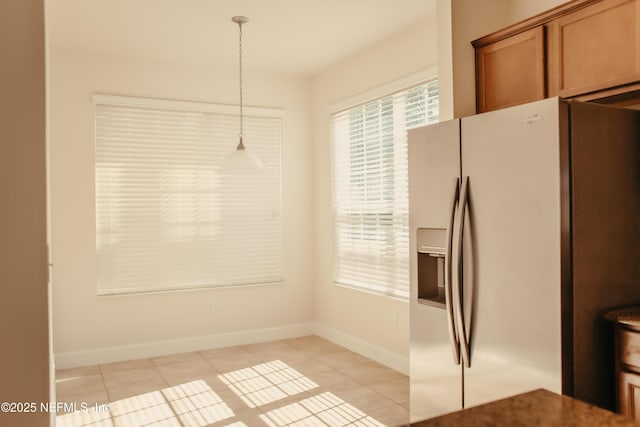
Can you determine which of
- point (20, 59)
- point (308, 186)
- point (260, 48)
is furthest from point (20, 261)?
point (308, 186)

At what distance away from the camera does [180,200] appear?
195 inches

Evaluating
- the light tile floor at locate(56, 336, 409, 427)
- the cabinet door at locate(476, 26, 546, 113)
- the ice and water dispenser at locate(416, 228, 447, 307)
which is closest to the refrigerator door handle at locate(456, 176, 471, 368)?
the ice and water dispenser at locate(416, 228, 447, 307)

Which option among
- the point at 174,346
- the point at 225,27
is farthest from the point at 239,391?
the point at 225,27

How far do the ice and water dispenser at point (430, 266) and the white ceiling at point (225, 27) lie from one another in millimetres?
1880

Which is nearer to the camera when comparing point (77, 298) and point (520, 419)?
point (520, 419)

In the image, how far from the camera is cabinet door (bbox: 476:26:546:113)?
2.63 meters

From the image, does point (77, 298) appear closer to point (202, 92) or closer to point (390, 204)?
point (202, 92)

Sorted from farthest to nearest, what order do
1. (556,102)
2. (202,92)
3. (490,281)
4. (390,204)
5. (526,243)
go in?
1. (202,92)
2. (390,204)
3. (490,281)
4. (526,243)
5. (556,102)

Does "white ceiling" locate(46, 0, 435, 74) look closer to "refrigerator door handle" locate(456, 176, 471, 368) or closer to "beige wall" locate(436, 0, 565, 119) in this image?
"beige wall" locate(436, 0, 565, 119)

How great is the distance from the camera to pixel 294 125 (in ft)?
18.1

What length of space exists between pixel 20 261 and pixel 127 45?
289 centimetres

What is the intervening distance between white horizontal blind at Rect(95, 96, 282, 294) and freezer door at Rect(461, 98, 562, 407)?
3.23 metres

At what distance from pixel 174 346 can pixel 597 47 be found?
4.26 metres

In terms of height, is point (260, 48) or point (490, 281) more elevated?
point (260, 48)
